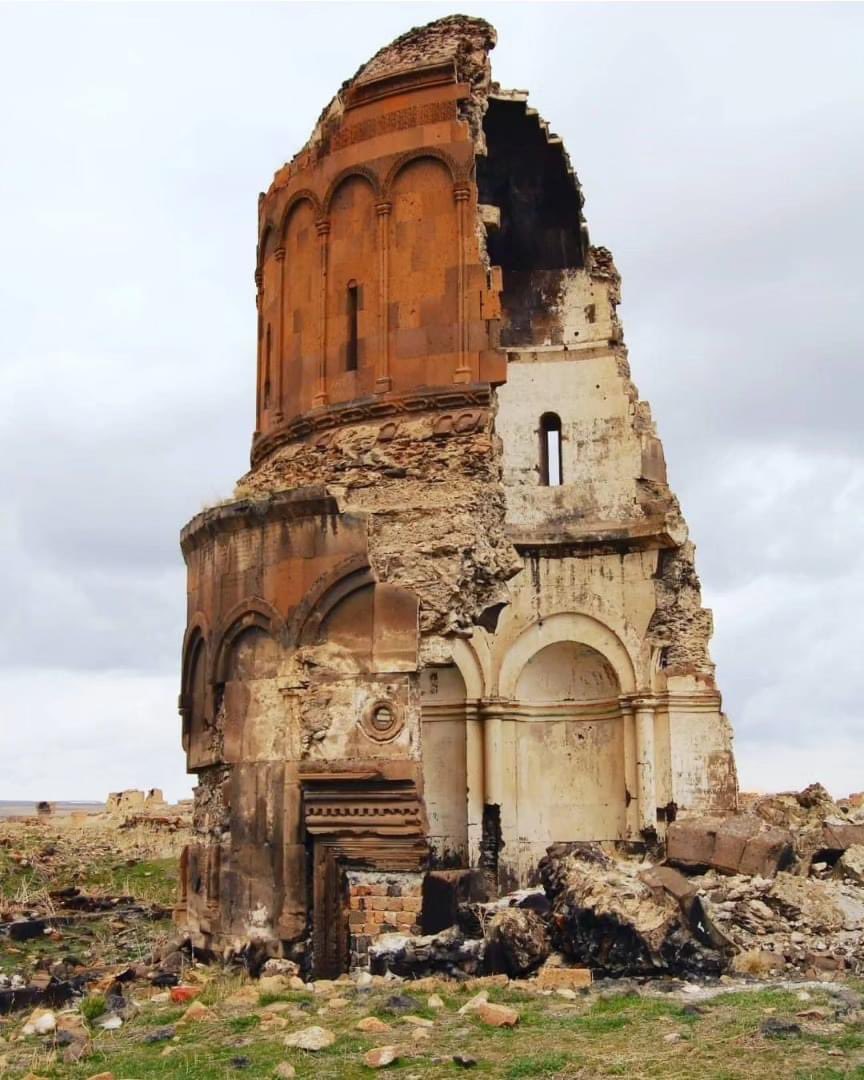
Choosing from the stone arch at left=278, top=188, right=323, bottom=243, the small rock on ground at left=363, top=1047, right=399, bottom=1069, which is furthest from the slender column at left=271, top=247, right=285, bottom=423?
the small rock on ground at left=363, top=1047, right=399, bottom=1069

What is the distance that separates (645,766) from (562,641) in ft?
6.30

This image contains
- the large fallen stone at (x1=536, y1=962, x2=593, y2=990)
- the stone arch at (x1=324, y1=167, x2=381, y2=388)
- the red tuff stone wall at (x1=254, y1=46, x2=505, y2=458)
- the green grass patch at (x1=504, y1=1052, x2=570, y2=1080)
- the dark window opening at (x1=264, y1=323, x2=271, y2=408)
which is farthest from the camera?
the dark window opening at (x1=264, y1=323, x2=271, y2=408)

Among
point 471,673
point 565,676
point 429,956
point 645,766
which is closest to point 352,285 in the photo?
point 429,956

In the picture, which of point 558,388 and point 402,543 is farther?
point 558,388

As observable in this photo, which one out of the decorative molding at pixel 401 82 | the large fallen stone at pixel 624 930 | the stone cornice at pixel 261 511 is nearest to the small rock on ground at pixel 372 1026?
the large fallen stone at pixel 624 930

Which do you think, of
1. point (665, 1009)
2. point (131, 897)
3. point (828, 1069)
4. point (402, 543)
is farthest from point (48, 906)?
point (828, 1069)

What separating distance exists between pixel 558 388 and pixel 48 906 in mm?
9196

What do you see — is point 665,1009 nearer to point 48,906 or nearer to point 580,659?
point 580,659

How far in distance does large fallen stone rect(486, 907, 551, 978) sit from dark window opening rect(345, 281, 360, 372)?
5054mm

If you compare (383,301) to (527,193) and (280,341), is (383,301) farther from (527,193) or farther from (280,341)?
(527,193)

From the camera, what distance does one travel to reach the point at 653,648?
16594 mm

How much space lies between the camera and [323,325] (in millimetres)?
12242

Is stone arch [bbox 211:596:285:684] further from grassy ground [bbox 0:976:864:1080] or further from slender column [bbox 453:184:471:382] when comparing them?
grassy ground [bbox 0:976:864:1080]

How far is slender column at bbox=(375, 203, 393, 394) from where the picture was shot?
1158 centimetres
